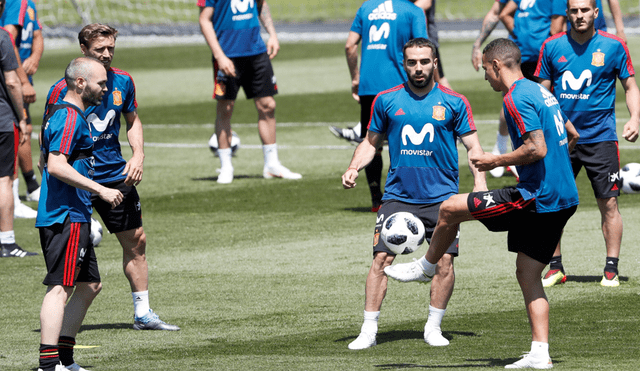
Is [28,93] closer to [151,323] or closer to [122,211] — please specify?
[122,211]

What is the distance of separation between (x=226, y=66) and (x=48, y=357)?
7.34 meters

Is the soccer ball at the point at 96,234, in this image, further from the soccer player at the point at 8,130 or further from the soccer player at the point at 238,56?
the soccer player at the point at 238,56

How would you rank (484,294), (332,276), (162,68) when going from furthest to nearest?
1. (162,68)
2. (332,276)
3. (484,294)

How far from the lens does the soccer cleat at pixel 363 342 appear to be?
630cm

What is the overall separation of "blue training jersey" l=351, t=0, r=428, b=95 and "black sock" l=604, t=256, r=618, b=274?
349cm

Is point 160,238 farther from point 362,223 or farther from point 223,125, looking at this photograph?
point 223,125

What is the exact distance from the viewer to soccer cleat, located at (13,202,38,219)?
11578mm

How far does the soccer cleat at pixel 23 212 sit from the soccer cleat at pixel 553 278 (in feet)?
19.7

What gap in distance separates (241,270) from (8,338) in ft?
8.10

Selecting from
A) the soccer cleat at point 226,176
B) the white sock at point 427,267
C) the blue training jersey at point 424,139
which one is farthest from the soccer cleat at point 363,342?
the soccer cleat at point 226,176

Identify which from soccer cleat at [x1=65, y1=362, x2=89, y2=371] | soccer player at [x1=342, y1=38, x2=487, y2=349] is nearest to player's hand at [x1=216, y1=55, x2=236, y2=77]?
soccer player at [x1=342, y1=38, x2=487, y2=349]

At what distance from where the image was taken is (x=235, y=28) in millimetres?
13016

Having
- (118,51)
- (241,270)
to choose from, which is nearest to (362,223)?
(241,270)

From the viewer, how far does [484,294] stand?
7730 millimetres
